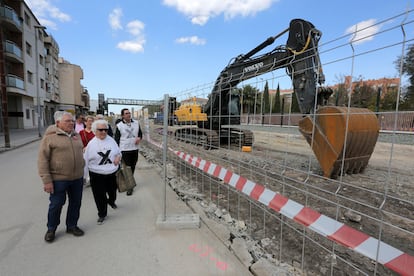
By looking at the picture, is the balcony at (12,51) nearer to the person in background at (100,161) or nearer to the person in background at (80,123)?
the person in background at (80,123)

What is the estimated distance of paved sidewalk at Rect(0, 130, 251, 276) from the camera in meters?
2.41

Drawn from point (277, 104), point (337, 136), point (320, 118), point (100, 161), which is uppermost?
point (277, 104)

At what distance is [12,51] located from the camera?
71.3 feet

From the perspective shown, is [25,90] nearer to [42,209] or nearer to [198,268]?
[42,209]

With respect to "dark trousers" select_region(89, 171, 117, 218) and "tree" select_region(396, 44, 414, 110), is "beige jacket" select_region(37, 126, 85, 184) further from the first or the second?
"tree" select_region(396, 44, 414, 110)

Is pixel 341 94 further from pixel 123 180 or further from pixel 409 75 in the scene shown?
pixel 123 180

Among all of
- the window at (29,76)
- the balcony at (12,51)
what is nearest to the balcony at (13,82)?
the balcony at (12,51)

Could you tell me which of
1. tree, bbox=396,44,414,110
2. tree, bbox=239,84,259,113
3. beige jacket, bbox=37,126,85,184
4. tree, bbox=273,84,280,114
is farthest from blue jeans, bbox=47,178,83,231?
tree, bbox=396,44,414,110

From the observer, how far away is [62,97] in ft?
159

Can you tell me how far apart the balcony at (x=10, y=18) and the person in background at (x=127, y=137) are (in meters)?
24.3

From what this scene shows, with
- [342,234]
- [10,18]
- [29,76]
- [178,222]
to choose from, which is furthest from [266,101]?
[29,76]

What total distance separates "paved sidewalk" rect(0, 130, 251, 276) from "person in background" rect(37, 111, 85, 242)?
0.28 m

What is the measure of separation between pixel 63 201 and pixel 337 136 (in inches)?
195

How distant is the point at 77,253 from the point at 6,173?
5.34m
